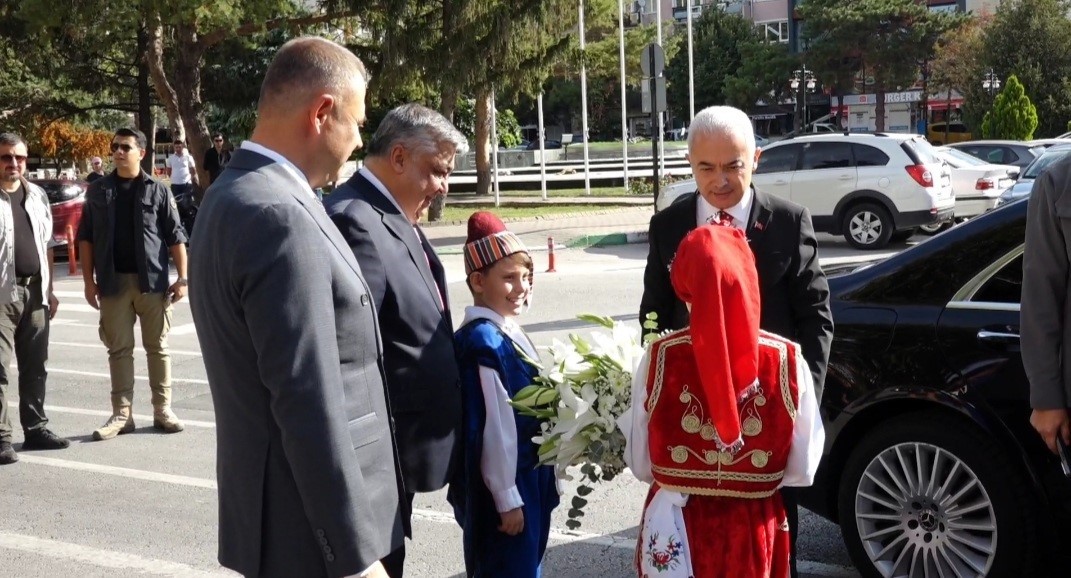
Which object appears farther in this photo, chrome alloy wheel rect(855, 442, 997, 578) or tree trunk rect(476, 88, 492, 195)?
tree trunk rect(476, 88, 492, 195)

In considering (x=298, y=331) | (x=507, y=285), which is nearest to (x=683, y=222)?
(x=507, y=285)

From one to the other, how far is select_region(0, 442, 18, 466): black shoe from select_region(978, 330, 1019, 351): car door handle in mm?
5981

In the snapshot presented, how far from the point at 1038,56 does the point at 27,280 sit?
2068 inches

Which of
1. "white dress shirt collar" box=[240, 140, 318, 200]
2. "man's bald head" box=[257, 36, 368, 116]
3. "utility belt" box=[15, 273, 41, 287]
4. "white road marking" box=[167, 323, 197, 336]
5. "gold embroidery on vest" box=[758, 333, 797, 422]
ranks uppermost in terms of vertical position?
"man's bald head" box=[257, 36, 368, 116]

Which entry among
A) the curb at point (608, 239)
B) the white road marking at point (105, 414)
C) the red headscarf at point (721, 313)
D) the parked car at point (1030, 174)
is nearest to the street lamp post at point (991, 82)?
the parked car at point (1030, 174)

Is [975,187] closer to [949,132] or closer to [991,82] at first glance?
[991,82]

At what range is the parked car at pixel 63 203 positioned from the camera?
68.9 ft

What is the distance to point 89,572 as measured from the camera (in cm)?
552

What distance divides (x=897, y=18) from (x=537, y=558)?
232 feet

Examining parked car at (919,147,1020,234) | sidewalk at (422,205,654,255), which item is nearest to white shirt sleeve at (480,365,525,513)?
sidewalk at (422,205,654,255)

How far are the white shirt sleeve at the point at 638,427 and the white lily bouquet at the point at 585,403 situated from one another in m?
0.12

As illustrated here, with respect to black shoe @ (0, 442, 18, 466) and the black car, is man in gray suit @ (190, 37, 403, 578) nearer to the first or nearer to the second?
the black car

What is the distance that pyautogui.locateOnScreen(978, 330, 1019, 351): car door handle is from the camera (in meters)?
4.29

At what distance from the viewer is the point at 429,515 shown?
6.19 m
